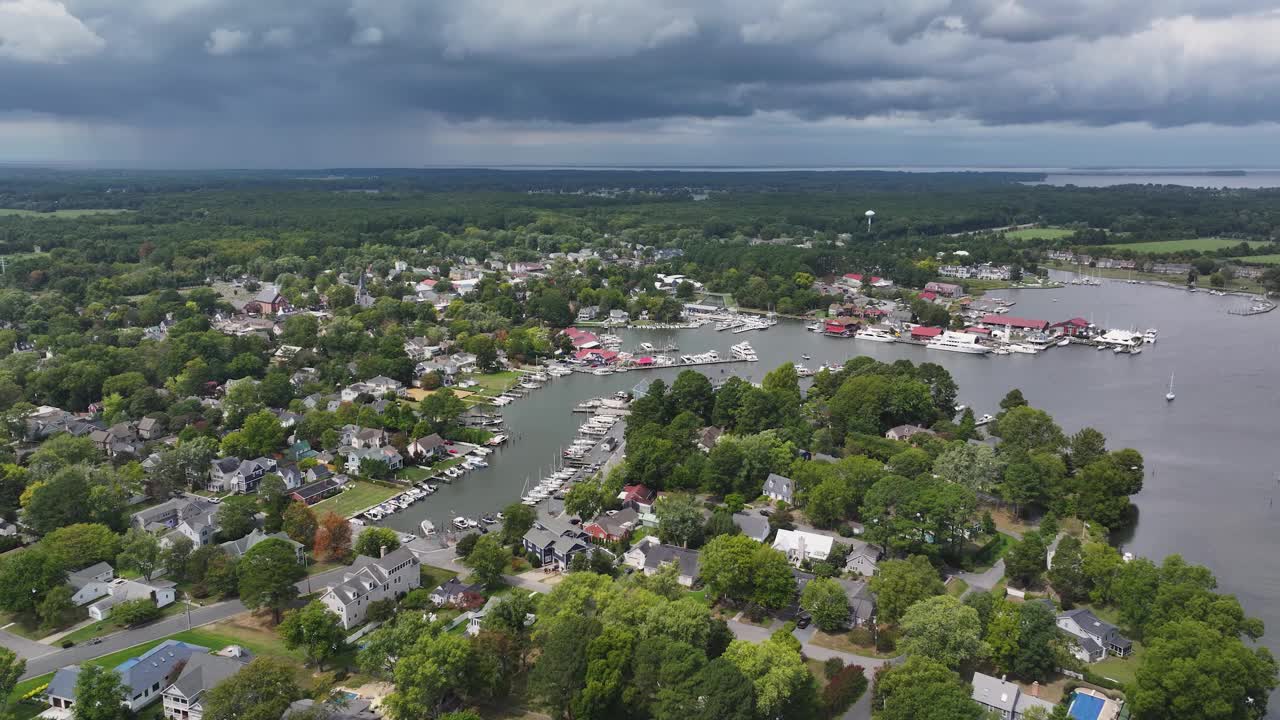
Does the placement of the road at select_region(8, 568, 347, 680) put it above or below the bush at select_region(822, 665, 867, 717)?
below

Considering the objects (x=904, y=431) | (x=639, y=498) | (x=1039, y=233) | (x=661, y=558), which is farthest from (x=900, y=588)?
(x=1039, y=233)

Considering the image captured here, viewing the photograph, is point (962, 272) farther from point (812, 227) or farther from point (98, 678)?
point (98, 678)

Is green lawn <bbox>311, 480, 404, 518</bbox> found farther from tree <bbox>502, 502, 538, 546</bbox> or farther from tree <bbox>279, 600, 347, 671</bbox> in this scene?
tree <bbox>279, 600, 347, 671</bbox>

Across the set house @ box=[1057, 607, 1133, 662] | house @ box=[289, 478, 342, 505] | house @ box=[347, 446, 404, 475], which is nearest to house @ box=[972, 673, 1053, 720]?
house @ box=[1057, 607, 1133, 662]

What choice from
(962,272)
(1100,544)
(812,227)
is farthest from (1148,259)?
(1100,544)

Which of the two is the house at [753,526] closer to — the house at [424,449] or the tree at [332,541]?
the tree at [332,541]

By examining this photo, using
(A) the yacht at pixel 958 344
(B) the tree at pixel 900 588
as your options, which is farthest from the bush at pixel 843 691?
(A) the yacht at pixel 958 344
